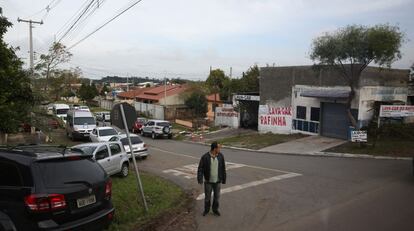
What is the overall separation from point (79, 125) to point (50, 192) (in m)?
28.3

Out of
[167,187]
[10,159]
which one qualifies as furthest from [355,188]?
[10,159]

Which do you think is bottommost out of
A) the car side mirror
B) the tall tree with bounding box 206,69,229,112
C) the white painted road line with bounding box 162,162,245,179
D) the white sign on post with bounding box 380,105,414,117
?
the white painted road line with bounding box 162,162,245,179

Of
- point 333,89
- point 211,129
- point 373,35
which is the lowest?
point 211,129

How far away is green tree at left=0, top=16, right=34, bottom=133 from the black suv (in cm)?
624

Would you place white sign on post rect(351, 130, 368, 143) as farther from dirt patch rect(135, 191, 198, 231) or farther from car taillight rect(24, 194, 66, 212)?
car taillight rect(24, 194, 66, 212)

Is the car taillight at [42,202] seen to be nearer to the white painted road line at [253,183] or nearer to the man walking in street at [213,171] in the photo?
the man walking in street at [213,171]

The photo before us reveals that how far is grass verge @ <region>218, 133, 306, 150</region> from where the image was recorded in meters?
28.9

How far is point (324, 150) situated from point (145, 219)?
53.4 feet

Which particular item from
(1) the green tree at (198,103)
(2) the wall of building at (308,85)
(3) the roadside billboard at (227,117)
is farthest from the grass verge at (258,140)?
(1) the green tree at (198,103)

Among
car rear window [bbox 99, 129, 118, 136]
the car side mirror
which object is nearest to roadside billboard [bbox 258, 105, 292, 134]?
car rear window [bbox 99, 129, 118, 136]

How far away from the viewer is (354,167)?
17406 millimetres

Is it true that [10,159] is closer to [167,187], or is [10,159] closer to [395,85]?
[167,187]

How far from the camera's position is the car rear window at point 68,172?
666 centimetres

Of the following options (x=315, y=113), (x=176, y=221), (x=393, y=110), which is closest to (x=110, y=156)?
(x=176, y=221)
